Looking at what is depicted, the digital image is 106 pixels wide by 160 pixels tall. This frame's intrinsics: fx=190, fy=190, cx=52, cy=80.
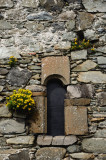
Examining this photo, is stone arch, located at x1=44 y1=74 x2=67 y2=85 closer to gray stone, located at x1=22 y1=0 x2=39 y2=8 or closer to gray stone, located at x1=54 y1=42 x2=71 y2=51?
gray stone, located at x1=54 y1=42 x2=71 y2=51

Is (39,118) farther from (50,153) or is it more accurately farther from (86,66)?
(86,66)

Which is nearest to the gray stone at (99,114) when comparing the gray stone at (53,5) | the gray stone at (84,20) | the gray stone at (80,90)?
the gray stone at (80,90)

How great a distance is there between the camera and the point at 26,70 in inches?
167

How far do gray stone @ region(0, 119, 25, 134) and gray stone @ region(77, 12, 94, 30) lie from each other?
8.48 feet

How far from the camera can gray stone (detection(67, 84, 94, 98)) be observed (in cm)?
400

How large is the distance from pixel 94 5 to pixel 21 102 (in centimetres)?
294

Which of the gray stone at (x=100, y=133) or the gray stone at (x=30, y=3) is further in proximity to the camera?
the gray stone at (x=30, y=3)

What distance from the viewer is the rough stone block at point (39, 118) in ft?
12.6

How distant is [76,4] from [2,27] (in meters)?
1.89

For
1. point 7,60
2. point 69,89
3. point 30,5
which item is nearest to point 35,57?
point 7,60

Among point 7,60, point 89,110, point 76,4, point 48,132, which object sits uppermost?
point 76,4

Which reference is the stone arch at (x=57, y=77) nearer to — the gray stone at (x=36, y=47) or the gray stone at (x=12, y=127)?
the gray stone at (x=36, y=47)

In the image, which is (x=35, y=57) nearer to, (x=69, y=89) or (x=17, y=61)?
(x=17, y=61)

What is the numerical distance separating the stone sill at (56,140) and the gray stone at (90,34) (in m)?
2.25
